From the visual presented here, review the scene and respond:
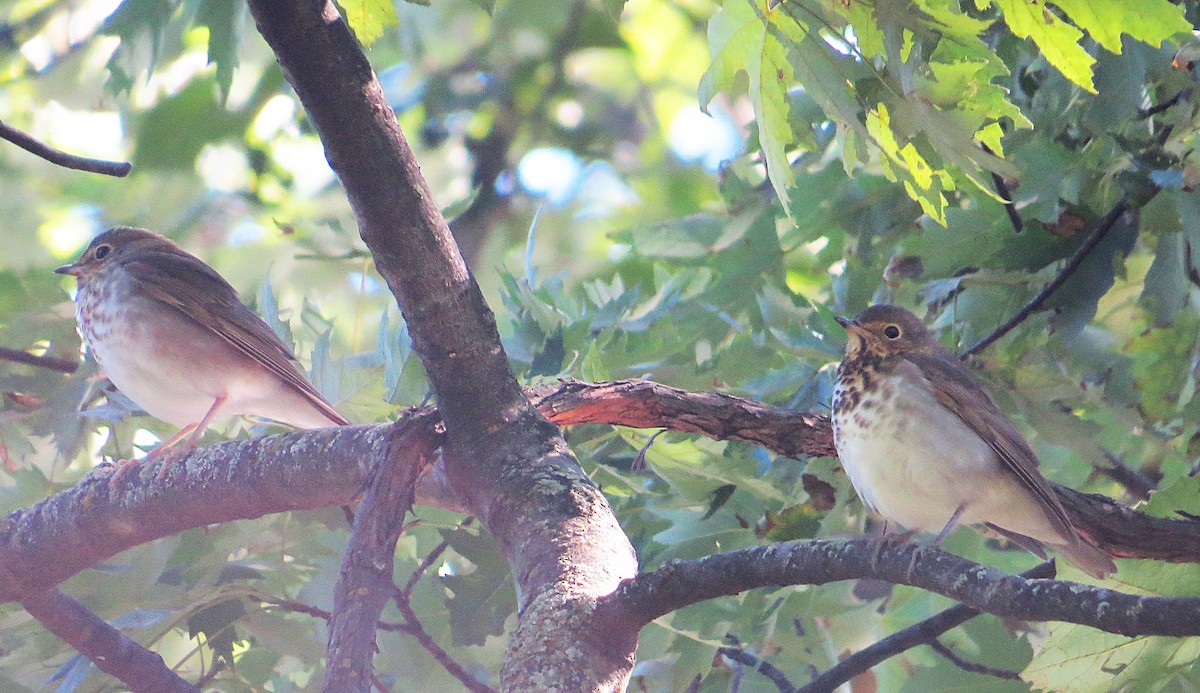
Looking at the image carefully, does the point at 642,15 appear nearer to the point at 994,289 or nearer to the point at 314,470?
the point at 994,289

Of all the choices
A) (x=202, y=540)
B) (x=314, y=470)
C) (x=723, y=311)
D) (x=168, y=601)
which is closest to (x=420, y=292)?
(x=314, y=470)

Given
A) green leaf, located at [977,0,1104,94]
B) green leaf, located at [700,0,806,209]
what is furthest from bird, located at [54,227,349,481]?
green leaf, located at [977,0,1104,94]

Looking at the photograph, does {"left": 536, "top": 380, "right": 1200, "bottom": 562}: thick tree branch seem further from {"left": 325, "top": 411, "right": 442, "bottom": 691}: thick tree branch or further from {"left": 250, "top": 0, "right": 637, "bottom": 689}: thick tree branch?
{"left": 325, "top": 411, "right": 442, "bottom": 691}: thick tree branch

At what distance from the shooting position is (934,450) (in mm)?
3635

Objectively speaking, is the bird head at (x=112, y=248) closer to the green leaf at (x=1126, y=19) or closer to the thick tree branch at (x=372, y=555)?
the thick tree branch at (x=372, y=555)

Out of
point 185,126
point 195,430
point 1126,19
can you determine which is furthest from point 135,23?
point 185,126

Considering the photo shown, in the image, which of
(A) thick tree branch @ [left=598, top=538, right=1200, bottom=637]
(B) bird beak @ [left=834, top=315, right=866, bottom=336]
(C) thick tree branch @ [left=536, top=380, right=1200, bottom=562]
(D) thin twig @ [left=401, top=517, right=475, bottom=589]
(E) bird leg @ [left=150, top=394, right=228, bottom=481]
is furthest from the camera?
(E) bird leg @ [left=150, top=394, right=228, bottom=481]

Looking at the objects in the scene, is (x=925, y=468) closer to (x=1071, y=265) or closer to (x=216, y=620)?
(x=1071, y=265)

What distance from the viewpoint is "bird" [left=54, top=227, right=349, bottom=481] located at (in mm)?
4492

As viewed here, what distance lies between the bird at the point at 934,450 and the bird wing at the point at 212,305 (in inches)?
78.3

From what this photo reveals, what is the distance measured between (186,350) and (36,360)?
59cm

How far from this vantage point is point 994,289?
3.81 metres

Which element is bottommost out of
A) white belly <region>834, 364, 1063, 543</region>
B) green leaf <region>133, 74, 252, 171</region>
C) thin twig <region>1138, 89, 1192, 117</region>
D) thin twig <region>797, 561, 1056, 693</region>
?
thin twig <region>797, 561, 1056, 693</region>

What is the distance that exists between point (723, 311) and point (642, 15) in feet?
28.4
